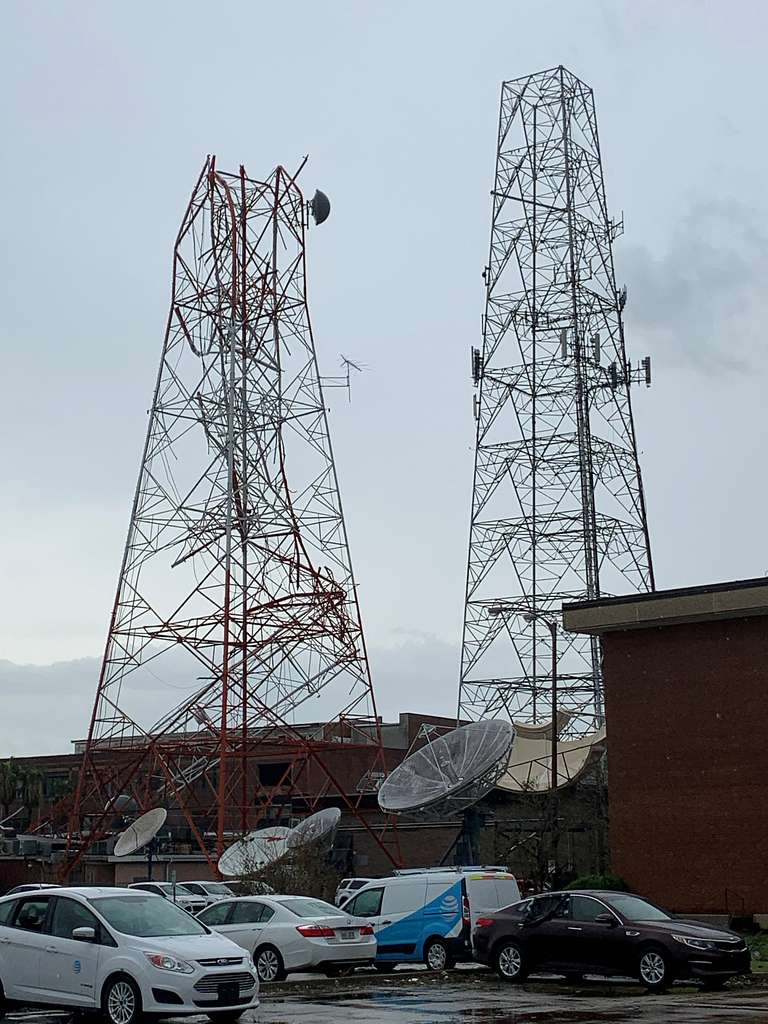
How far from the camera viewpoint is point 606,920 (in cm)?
2314

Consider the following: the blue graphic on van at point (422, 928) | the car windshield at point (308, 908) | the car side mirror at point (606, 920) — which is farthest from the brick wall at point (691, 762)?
the car windshield at point (308, 908)

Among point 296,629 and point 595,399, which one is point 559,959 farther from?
point 595,399

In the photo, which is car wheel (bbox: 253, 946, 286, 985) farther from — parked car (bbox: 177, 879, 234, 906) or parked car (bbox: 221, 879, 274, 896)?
parked car (bbox: 177, 879, 234, 906)

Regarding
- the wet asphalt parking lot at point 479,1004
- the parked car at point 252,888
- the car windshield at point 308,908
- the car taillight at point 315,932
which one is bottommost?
the wet asphalt parking lot at point 479,1004

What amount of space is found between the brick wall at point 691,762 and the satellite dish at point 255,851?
34.6 feet

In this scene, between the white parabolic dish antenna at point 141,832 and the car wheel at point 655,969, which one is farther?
the white parabolic dish antenna at point 141,832

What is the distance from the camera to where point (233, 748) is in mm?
50719

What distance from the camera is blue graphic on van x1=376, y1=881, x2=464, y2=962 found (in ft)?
87.8

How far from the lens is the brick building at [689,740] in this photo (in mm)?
34094

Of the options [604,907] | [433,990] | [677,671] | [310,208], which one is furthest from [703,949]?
[310,208]

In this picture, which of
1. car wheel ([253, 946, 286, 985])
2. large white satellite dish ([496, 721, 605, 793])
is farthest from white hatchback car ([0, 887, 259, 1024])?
A: large white satellite dish ([496, 721, 605, 793])

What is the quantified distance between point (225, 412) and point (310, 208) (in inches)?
373

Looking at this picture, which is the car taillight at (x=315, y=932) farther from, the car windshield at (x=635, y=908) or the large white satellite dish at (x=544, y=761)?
the large white satellite dish at (x=544, y=761)

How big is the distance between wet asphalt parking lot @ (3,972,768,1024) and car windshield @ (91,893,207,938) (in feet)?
A: 3.92
